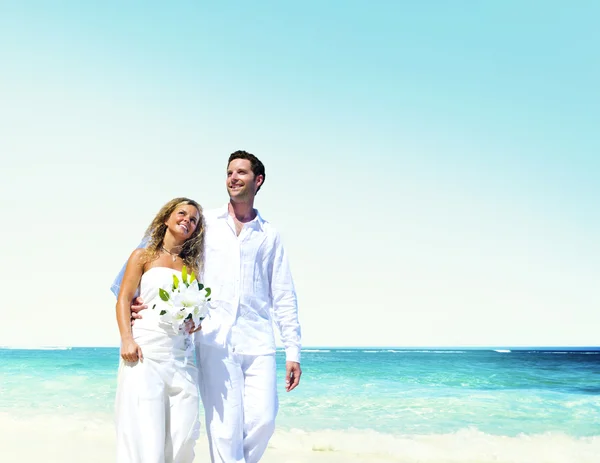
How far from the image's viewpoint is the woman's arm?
348 cm

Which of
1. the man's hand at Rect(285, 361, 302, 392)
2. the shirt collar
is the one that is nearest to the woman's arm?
the shirt collar

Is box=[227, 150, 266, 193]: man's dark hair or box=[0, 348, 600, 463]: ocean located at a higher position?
box=[227, 150, 266, 193]: man's dark hair

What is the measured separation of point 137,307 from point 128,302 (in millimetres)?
57

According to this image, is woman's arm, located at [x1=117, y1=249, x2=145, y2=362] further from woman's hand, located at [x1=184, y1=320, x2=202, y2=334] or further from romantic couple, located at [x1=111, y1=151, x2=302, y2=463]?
woman's hand, located at [x1=184, y1=320, x2=202, y2=334]

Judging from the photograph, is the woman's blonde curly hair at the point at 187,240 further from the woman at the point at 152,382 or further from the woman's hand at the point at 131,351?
the woman's hand at the point at 131,351

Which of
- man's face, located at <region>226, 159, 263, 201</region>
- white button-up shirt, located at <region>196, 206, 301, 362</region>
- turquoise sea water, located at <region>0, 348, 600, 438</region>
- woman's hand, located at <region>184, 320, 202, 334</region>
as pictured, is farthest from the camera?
turquoise sea water, located at <region>0, 348, 600, 438</region>

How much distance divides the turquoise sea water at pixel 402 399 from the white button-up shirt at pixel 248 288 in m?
8.13

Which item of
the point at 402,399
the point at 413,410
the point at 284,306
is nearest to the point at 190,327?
the point at 284,306

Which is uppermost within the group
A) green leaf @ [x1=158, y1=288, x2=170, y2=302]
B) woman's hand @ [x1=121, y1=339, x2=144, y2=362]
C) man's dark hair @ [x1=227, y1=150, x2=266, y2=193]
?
man's dark hair @ [x1=227, y1=150, x2=266, y2=193]

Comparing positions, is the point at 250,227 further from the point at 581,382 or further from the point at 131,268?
the point at 581,382

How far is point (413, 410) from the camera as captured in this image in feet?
49.8

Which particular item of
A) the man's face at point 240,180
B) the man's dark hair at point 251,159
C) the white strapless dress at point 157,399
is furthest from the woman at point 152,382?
the man's dark hair at point 251,159

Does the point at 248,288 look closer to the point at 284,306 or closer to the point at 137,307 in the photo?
the point at 284,306

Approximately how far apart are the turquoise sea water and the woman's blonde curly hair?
8490 millimetres
